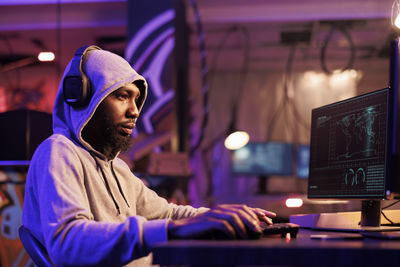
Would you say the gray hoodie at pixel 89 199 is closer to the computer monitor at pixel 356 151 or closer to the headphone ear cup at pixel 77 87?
the headphone ear cup at pixel 77 87

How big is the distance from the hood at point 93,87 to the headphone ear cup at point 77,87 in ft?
0.07

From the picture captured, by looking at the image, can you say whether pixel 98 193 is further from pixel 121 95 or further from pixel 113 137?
pixel 121 95

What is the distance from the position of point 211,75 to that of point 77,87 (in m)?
6.23

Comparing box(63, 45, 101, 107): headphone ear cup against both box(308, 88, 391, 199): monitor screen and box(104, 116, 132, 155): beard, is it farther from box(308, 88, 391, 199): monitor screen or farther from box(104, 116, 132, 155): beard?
box(308, 88, 391, 199): monitor screen

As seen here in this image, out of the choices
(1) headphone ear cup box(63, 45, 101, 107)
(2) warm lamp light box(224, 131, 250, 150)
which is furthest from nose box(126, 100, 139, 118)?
(2) warm lamp light box(224, 131, 250, 150)

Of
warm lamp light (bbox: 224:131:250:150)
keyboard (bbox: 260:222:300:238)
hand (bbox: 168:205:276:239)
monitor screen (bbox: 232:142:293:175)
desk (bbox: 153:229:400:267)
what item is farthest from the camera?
monitor screen (bbox: 232:142:293:175)

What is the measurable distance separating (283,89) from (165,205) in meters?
5.92

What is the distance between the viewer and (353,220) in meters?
1.72

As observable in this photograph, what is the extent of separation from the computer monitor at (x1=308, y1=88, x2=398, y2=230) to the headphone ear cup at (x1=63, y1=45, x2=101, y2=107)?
2.81ft

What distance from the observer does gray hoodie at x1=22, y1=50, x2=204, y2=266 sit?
1064mm

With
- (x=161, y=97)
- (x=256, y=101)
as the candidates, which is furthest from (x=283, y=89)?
(x=161, y=97)

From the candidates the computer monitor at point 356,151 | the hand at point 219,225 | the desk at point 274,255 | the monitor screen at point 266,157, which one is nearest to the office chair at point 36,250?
the hand at point 219,225

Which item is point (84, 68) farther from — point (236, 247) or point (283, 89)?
point (283, 89)

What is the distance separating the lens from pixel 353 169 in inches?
63.0
